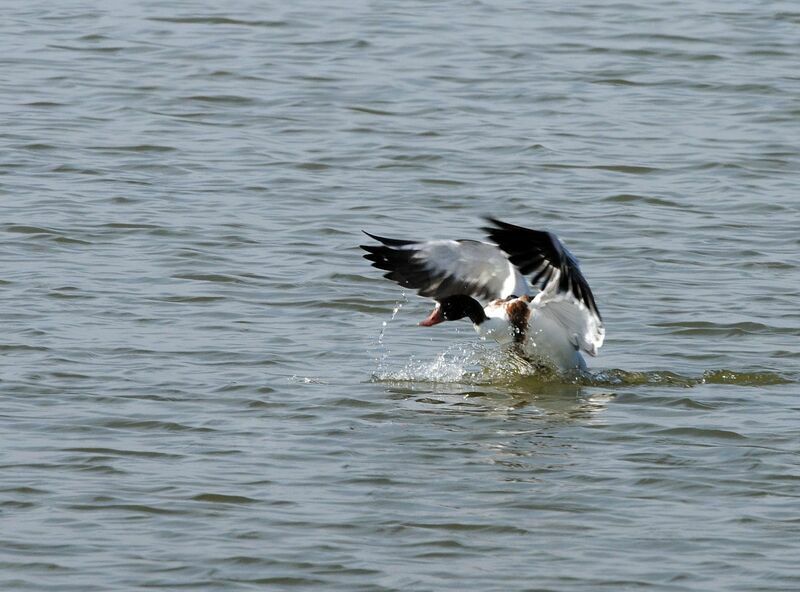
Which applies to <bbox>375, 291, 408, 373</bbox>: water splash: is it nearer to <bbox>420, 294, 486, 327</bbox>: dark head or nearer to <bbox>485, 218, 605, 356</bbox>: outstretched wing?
<bbox>420, 294, 486, 327</bbox>: dark head

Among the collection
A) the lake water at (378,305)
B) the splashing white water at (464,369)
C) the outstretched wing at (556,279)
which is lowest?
the splashing white water at (464,369)

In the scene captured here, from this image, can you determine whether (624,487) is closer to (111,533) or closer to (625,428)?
(625,428)

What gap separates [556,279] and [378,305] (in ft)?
6.54

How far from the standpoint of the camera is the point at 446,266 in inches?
361

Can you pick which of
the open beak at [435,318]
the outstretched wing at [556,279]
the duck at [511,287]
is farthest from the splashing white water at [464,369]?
the outstretched wing at [556,279]

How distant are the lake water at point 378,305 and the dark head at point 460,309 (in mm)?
354

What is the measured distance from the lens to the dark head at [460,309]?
9.39 m

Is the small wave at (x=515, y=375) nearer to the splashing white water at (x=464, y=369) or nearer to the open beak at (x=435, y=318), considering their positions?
the splashing white water at (x=464, y=369)

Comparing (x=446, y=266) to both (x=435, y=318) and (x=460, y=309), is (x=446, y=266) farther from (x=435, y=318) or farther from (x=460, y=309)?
(x=435, y=318)

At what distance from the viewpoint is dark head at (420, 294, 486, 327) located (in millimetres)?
9391

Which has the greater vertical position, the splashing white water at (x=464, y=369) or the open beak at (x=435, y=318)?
the open beak at (x=435, y=318)

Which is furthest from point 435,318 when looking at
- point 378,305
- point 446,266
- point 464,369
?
point 378,305

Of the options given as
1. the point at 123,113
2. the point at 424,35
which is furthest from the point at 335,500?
the point at 424,35

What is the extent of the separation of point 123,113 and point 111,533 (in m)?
9.73
